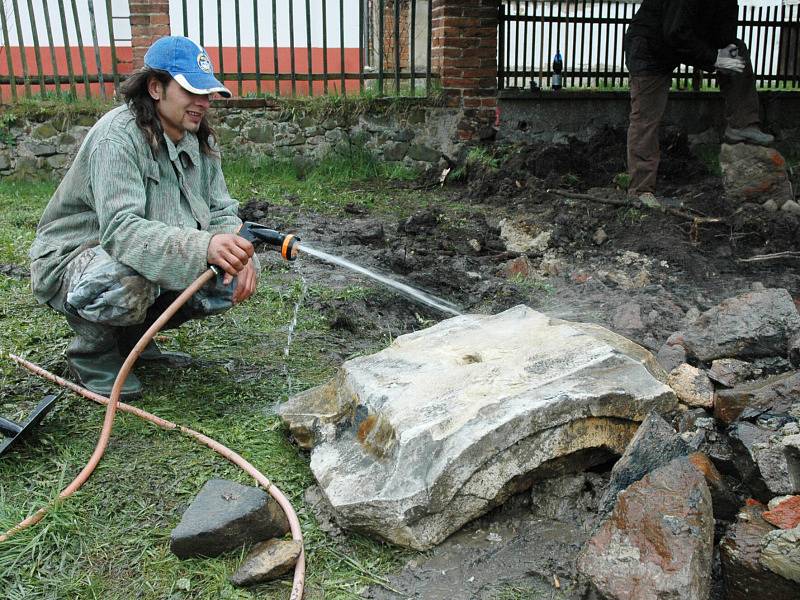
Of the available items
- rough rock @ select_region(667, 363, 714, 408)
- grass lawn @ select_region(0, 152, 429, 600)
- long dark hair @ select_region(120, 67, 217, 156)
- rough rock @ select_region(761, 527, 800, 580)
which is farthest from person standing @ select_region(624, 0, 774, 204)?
rough rock @ select_region(761, 527, 800, 580)

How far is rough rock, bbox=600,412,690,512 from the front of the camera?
95.4 inches

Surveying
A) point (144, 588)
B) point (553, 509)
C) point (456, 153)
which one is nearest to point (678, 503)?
point (553, 509)

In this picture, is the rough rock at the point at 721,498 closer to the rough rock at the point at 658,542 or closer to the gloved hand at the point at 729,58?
the rough rock at the point at 658,542

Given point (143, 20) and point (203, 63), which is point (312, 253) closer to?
point (203, 63)

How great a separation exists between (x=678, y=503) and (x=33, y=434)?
2316 millimetres

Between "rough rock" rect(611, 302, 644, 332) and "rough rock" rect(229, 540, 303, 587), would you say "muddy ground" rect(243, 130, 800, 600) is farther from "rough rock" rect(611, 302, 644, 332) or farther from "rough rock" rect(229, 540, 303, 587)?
"rough rock" rect(229, 540, 303, 587)

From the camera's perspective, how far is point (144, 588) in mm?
2316

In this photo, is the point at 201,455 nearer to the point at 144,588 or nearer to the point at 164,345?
the point at 144,588

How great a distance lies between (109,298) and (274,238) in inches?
26.8

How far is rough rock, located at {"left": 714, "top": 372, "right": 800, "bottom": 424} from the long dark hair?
234cm

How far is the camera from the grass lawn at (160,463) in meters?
2.36

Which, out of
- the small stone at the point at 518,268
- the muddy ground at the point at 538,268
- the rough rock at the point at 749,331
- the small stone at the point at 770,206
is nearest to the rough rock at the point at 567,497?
the muddy ground at the point at 538,268

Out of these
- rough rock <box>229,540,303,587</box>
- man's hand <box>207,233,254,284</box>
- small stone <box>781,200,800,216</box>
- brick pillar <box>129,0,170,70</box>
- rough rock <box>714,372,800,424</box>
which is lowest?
rough rock <box>229,540,303,587</box>

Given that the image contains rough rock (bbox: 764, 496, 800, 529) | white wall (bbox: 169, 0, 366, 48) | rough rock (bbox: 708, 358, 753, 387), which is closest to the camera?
rough rock (bbox: 764, 496, 800, 529)
